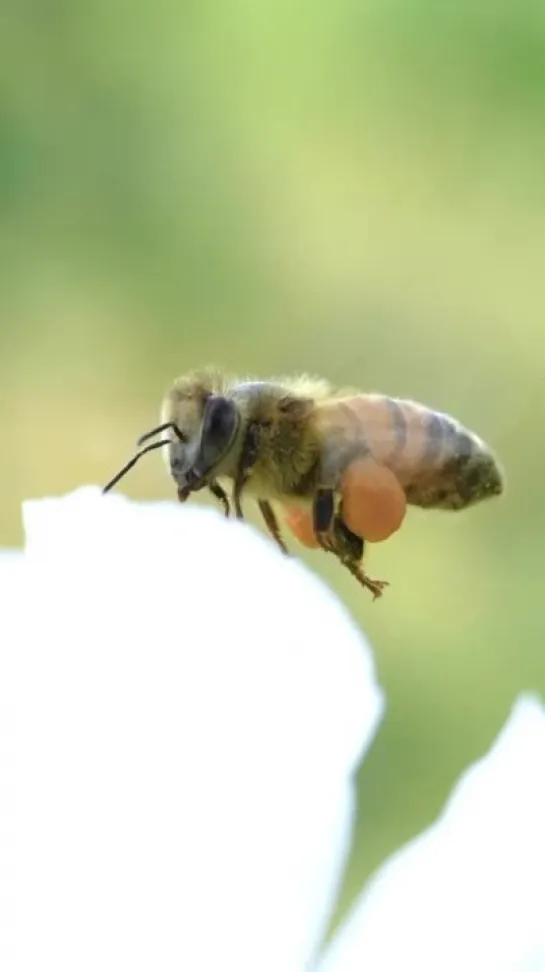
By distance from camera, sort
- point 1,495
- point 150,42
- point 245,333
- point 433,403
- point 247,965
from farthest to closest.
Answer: point 150,42 → point 245,333 → point 1,495 → point 433,403 → point 247,965

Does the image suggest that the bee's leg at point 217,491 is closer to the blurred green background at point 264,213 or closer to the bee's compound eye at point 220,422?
the bee's compound eye at point 220,422

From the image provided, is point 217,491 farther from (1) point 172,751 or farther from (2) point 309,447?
(1) point 172,751

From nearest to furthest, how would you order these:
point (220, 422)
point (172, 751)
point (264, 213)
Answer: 1. point (172, 751)
2. point (220, 422)
3. point (264, 213)

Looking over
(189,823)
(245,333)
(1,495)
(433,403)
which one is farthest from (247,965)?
(245,333)

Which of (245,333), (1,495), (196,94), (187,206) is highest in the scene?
(196,94)

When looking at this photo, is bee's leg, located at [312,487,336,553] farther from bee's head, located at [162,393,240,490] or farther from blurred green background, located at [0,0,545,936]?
blurred green background, located at [0,0,545,936]

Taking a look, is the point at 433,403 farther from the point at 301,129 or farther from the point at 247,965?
the point at 301,129

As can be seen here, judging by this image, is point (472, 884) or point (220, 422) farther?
point (220, 422)

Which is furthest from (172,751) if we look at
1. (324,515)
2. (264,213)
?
(264,213)
